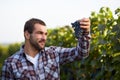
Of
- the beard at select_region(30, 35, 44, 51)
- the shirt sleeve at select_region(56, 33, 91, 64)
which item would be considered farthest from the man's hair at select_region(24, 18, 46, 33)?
the shirt sleeve at select_region(56, 33, 91, 64)

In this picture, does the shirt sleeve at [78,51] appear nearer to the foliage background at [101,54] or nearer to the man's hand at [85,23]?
the man's hand at [85,23]

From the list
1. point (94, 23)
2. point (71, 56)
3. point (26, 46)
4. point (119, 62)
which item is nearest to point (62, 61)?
point (71, 56)

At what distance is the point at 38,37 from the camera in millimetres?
4367

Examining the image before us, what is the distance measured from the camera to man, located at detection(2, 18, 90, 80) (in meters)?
4.39

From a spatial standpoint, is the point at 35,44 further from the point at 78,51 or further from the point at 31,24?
the point at 78,51

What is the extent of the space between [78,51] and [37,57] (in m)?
0.44

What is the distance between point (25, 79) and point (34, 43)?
0.38 metres

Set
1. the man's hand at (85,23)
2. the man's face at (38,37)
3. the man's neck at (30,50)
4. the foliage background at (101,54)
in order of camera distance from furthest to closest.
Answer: the foliage background at (101,54)
the man's neck at (30,50)
the man's face at (38,37)
the man's hand at (85,23)

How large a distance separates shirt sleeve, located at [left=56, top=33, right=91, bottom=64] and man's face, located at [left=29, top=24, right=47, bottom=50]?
1.02ft

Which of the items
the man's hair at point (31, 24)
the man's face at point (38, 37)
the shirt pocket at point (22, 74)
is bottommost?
the shirt pocket at point (22, 74)

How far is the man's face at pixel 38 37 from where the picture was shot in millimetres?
4348

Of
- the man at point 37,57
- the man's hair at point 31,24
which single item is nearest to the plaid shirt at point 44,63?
the man at point 37,57

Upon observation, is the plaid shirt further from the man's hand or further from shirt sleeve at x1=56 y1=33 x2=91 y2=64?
the man's hand

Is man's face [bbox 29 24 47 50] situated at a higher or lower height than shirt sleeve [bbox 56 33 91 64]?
higher
